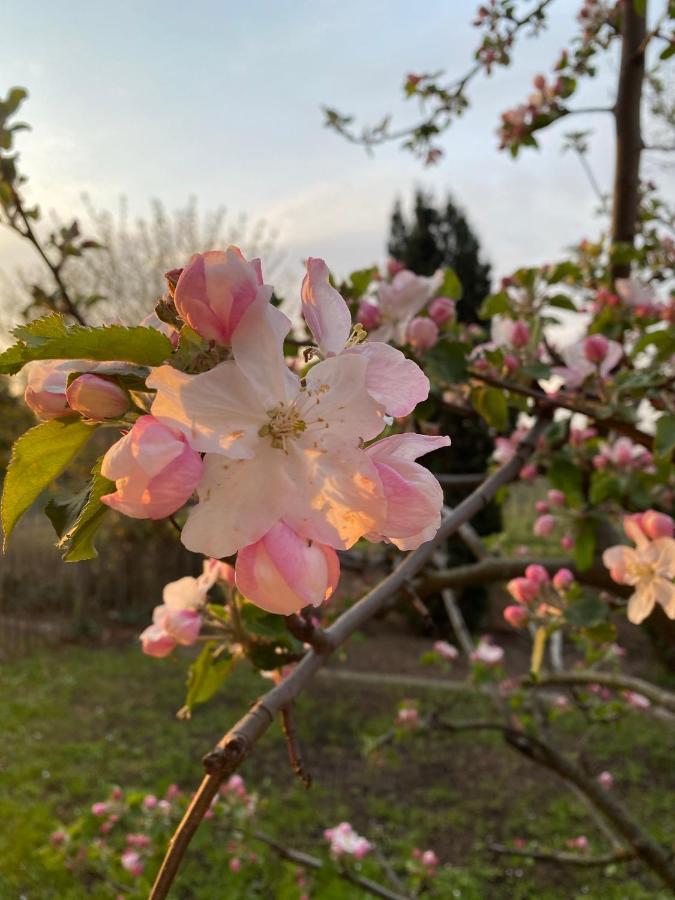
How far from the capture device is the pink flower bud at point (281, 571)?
471mm

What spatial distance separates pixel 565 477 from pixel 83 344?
1486mm

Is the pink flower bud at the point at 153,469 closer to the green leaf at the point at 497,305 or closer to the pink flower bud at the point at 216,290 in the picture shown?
the pink flower bud at the point at 216,290

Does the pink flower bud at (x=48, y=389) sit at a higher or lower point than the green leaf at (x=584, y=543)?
higher

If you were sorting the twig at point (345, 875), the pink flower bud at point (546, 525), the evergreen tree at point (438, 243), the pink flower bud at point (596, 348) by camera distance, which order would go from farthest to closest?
the evergreen tree at point (438, 243), the pink flower bud at point (546, 525), the twig at point (345, 875), the pink flower bud at point (596, 348)

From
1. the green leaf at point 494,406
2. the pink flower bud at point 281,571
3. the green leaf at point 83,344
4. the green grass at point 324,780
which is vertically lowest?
the green grass at point 324,780

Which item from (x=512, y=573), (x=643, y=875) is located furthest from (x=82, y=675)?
(x=512, y=573)

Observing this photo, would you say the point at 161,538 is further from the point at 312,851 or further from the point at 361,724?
the point at 312,851

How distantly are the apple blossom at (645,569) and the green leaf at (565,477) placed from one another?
1.61ft

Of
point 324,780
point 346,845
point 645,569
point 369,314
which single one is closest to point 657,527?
point 645,569

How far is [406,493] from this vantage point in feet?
1.62

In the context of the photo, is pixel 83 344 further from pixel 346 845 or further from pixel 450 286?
pixel 346 845

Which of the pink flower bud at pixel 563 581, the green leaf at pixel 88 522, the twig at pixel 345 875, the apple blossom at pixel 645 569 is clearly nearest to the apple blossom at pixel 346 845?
the twig at pixel 345 875

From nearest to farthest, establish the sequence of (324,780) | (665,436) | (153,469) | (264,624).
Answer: (153,469) → (264,624) → (665,436) → (324,780)

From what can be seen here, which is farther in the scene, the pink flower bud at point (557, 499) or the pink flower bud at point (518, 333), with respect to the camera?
the pink flower bud at point (557, 499)
